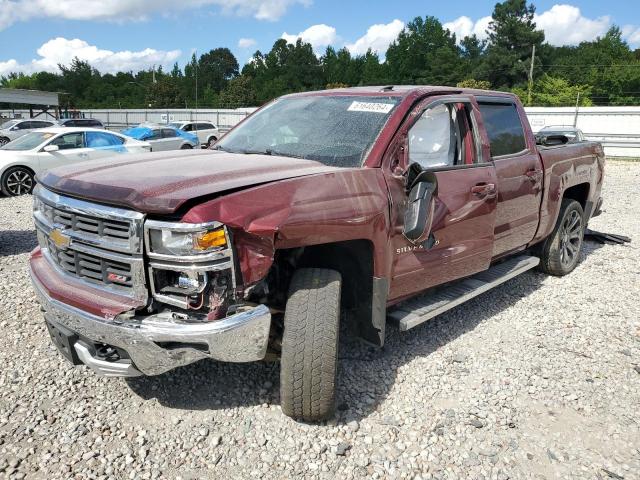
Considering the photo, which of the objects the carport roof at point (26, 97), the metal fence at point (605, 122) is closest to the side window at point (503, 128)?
the metal fence at point (605, 122)

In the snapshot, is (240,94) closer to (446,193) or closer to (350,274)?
(446,193)

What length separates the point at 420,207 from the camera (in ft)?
10.4

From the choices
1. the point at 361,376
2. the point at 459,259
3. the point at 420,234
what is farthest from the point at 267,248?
the point at 459,259

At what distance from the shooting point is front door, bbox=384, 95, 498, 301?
3.31 metres

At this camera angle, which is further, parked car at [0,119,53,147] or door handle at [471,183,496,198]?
parked car at [0,119,53,147]

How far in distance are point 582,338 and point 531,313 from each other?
0.55 m

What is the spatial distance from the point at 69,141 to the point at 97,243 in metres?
10.3

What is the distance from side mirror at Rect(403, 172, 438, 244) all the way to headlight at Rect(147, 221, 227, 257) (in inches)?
50.3

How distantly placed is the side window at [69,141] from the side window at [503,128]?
32.8 ft

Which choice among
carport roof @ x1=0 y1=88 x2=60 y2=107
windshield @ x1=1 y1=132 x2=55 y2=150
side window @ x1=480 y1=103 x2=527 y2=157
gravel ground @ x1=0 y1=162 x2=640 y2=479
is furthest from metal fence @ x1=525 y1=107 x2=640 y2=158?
carport roof @ x1=0 y1=88 x2=60 y2=107

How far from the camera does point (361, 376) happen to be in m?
3.49

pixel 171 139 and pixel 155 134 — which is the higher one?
pixel 155 134

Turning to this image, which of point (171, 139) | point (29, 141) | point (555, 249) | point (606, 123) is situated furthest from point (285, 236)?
point (606, 123)

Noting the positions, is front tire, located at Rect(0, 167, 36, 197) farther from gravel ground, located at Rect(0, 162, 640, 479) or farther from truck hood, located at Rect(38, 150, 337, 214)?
truck hood, located at Rect(38, 150, 337, 214)
